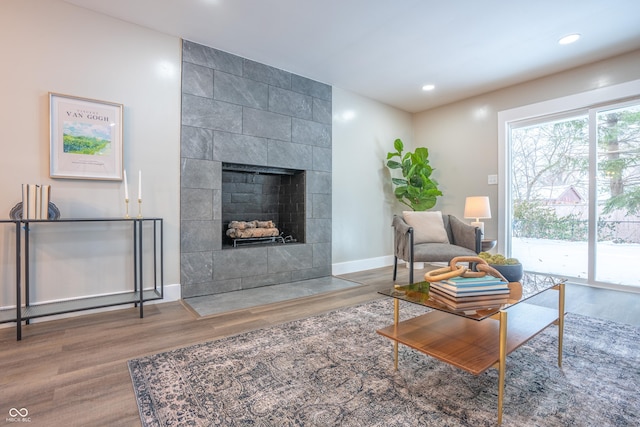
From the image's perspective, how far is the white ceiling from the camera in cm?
237

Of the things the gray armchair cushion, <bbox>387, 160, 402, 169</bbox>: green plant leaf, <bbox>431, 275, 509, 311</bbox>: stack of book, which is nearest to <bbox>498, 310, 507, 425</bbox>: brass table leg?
<bbox>431, 275, 509, 311</bbox>: stack of book

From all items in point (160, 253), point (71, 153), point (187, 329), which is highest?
point (71, 153)

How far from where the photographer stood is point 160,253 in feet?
9.03

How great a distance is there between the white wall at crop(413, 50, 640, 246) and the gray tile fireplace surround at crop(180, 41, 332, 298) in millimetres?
1849

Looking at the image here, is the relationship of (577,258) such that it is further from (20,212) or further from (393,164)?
(20,212)

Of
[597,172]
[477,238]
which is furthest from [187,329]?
[597,172]

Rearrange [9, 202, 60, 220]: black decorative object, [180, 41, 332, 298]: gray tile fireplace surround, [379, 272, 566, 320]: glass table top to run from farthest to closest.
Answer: [180, 41, 332, 298]: gray tile fireplace surround → [9, 202, 60, 220]: black decorative object → [379, 272, 566, 320]: glass table top

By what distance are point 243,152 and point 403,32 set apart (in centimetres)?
190

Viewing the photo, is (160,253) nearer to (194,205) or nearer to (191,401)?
(194,205)

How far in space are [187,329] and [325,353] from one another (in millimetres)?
1032

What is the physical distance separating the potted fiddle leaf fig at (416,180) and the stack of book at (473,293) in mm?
2926

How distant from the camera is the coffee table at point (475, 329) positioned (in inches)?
47.6

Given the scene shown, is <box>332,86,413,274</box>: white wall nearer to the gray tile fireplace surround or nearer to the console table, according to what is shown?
the gray tile fireplace surround
